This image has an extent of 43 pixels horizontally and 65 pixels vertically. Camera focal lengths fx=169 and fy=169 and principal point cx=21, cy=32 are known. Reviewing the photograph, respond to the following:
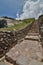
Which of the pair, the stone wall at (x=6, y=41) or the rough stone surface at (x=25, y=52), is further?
the stone wall at (x=6, y=41)

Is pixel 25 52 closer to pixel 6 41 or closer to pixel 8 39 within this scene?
pixel 6 41

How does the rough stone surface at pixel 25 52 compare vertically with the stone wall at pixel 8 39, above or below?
above

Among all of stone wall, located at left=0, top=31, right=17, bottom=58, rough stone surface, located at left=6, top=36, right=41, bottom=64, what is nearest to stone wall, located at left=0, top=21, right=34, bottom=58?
stone wall, located at left=0, top=31, right=17, bottom=58

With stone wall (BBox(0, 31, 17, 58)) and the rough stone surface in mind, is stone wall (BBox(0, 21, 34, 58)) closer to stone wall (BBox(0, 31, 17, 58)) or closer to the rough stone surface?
stone wall (BBox(0, 31, 17, 58))

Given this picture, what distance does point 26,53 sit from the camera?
5.55 meters

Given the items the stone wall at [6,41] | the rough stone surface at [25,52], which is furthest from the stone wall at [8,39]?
the rough stone surface at [25,52]

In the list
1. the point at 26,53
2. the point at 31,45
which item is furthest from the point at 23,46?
the point at 26,53

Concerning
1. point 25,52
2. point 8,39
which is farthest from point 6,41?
point 25,52

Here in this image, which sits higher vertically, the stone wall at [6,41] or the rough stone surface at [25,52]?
the rough stone surface at [25,52]

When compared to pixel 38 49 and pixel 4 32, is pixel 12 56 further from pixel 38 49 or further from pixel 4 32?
pixel 4 32

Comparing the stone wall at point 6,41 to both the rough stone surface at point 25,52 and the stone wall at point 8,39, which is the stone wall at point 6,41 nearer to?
the stone wall at point 8,39

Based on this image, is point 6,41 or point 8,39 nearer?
point 6,41

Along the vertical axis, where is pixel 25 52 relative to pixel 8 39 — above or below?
above

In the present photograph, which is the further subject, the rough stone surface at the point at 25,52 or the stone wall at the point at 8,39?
the stone wall at the point at 8,39
